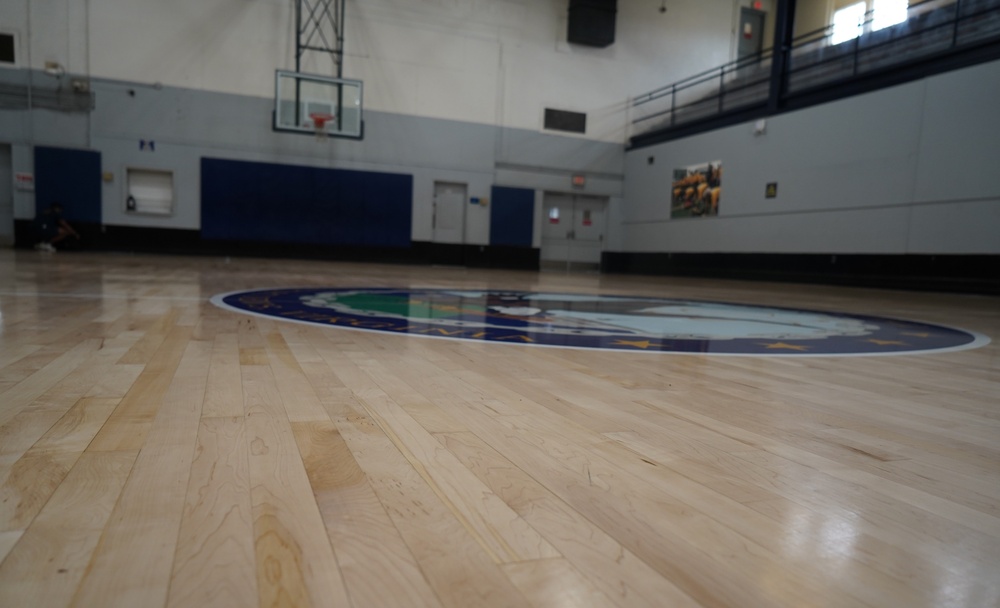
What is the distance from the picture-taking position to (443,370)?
76.6 inches

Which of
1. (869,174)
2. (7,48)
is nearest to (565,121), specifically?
(869,174)

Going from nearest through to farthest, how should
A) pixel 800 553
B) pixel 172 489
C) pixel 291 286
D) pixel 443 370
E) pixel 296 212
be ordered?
pixel 800 553 → pixel 172 489 → pixel 443 370 → pixel 291 286 → pixel 296 212

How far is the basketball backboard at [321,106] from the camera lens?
11102 mm

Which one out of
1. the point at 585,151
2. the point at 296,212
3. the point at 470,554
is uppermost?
the point at 585,151

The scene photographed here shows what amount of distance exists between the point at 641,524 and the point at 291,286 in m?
4.78

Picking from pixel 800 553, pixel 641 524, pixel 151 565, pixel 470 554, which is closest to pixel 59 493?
pixel 151 565

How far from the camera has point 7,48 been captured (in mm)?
10273

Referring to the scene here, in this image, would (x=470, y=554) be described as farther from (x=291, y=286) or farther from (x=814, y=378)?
(x=291, y=286)

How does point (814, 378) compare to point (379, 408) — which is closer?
point (379, 408)

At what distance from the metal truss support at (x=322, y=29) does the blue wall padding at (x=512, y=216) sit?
4052 millimetres

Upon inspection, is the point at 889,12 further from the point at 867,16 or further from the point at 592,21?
the point at 592,21

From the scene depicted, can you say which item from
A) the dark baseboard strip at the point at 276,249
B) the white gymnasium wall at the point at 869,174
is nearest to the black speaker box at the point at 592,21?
the white gymnasium wall at the point at 869,174

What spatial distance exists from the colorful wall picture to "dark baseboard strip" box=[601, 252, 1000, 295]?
861 mm

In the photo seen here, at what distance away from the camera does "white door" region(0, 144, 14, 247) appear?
10688 mm
